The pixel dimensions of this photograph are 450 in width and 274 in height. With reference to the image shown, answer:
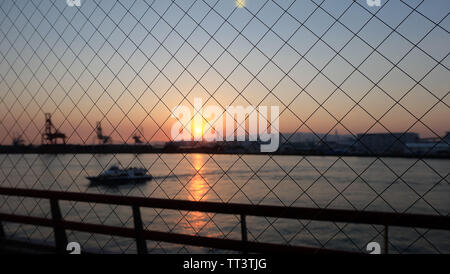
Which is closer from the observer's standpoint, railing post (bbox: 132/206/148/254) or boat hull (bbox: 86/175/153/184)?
railing post (bbox: 132/206/148/254)

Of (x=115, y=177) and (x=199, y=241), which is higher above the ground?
(x=115, y=177)

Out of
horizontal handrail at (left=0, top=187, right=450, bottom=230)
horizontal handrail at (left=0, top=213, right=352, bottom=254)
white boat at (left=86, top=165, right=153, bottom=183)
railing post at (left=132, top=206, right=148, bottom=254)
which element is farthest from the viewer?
white boat at (left=86, top=165, right=153, bottom=183)

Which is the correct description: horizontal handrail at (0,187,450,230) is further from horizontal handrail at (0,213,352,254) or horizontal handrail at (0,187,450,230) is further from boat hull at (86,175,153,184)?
boat hull at (86,175,153,184)

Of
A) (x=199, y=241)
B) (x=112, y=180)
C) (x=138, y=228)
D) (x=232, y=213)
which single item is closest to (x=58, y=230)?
(x=138, y=228)

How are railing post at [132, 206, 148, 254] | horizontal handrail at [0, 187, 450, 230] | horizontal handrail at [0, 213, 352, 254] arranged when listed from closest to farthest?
horizontal handrail at [0, 187, 450, 230] < horizontal handrail at [0, 213, 352, 254] < railing post at [132, 206, 148, 254]

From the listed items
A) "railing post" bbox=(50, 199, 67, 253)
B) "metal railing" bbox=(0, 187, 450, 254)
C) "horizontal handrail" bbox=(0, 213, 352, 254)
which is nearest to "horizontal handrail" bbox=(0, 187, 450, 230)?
"metal railing" bbox=(0, 187, 450, 254)

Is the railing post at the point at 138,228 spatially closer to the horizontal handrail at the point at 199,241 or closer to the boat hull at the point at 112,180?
the horizontal handrail at the point at 199,241

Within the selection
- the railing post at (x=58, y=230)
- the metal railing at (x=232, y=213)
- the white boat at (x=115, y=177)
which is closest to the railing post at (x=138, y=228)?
the metal railing at (x=232, y=213)

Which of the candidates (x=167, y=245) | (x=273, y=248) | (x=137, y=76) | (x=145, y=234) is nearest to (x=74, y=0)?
(x=137, y=76)

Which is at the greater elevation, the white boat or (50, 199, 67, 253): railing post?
the white boat

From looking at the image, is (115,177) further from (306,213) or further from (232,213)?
(306,213)

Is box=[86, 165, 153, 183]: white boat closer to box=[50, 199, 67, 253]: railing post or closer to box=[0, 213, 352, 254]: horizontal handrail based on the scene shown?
box=[50, 199, 67, 253]: railing post
